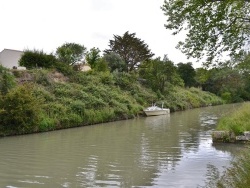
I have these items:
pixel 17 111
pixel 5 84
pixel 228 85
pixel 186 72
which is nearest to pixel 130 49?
pixel 186 72

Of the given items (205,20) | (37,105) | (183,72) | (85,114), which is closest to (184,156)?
(205,20)

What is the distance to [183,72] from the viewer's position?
6000 centimetres

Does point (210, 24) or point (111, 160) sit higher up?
point (210, 24)

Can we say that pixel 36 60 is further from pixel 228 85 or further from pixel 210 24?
pixel 228 85

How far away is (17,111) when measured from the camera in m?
16.9

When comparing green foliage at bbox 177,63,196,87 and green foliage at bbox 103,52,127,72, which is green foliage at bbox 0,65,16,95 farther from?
green foliage at bbox 177,63,196,87

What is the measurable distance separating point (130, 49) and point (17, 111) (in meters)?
36.3

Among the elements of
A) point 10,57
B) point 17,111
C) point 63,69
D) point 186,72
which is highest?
point 186,72

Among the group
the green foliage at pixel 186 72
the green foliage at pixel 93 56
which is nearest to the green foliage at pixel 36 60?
the green foliage at pixel 93 56

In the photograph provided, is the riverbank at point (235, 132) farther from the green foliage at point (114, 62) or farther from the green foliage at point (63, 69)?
the green foliage at point (114, 62)

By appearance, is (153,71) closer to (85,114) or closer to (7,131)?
(85,114)

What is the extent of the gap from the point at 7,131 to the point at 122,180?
35.1 feet

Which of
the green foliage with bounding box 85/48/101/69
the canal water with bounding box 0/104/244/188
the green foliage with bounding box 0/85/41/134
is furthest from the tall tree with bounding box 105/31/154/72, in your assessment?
the canal water with bounding box 0/104/244/188

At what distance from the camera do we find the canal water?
8.23m
